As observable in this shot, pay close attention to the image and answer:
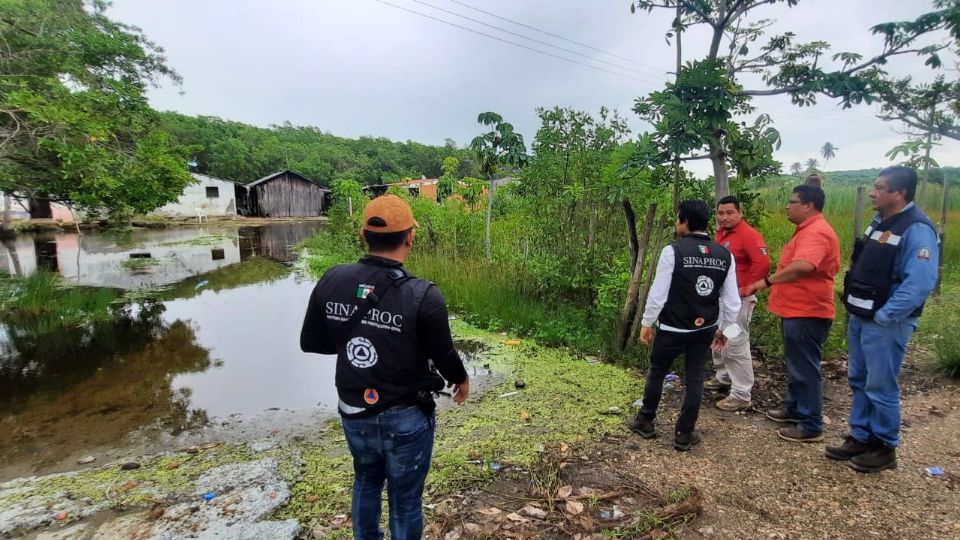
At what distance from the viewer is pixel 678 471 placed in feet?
9.02

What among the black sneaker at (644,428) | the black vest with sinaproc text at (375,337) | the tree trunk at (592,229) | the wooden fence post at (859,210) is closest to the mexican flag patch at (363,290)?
the black vest with sinaproc text at (375,337)

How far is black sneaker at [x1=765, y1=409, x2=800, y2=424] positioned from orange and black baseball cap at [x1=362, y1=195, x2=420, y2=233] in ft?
10.5

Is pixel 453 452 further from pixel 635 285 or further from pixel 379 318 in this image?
pixel 635 285

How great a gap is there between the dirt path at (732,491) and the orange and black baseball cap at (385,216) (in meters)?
1.64

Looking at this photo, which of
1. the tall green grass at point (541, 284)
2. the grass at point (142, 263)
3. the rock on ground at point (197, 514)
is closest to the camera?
the rock on ground at point (197, 514)

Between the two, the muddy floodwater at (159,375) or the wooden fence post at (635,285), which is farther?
the wooden fence post at (635,285)

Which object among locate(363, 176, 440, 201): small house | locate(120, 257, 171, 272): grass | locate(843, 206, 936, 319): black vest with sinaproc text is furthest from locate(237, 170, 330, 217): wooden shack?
locate(843, 206, 936, 319): black vest with sinaproc text

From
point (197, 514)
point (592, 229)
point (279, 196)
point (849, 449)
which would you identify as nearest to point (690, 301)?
point (849, 449)

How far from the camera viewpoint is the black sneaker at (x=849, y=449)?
2715mm

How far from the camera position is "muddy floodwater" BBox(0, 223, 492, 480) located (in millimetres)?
3729

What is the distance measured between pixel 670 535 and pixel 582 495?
51 centimetres

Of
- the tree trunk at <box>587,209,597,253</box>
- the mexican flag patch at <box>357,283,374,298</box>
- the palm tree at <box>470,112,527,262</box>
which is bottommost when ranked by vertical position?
the mexican flag patch at <box>357,283,374,298</box>

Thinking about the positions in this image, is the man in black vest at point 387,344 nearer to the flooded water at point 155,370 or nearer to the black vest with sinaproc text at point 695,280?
the black vest with sinaproc text at point 695,280

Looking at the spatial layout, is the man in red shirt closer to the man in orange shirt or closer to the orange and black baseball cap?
the man in orange shirt
